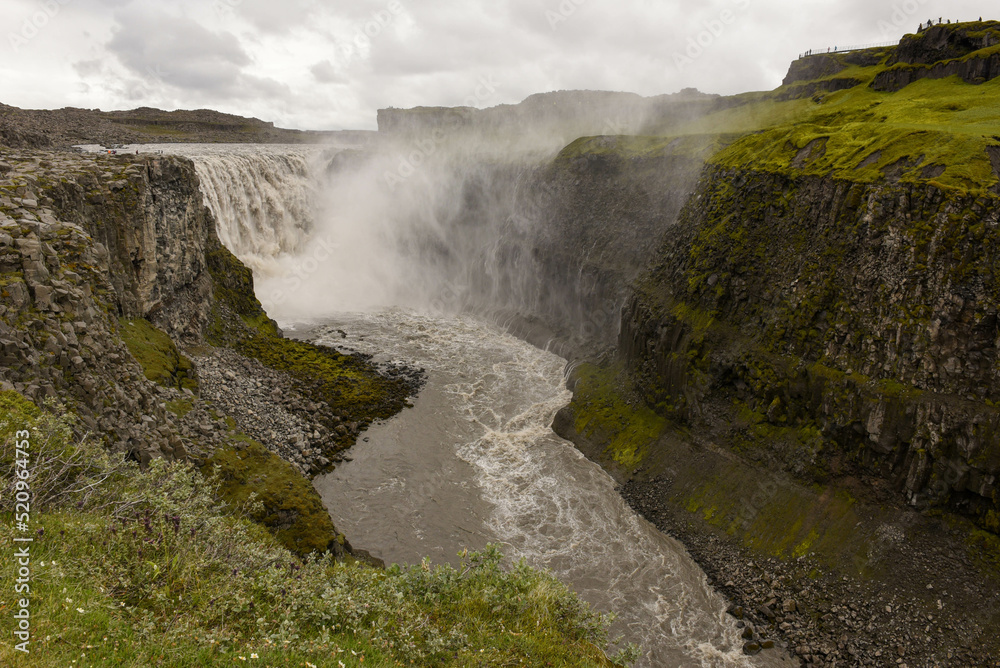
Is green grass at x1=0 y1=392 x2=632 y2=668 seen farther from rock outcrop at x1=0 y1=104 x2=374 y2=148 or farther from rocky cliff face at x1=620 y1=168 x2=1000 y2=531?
rock outcrop at x1=0 y1=104 x2=374 y2=148

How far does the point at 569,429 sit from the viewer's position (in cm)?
3234

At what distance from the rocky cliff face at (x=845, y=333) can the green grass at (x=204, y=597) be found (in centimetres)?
1496

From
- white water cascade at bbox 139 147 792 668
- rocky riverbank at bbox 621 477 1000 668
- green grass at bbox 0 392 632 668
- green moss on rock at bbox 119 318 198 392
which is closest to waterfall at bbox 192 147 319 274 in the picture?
white water cascade at bbox 139 147 792 668

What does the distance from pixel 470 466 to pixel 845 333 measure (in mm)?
18760

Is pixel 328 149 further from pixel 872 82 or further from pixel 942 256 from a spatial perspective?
pixel 942 256

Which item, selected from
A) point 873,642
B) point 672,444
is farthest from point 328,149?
point 873,642

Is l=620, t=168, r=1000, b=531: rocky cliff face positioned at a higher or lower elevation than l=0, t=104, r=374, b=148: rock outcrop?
lower

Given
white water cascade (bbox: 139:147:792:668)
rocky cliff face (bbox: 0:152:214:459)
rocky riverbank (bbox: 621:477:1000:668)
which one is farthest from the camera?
white water cascade (bbox: 139:147:792:668)

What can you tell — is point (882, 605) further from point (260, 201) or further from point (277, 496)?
point (260, 201)

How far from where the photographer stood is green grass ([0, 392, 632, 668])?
6.75 metres

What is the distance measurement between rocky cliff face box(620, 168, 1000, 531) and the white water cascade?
6.98 meters

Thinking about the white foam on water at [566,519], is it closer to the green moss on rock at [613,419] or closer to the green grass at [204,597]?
the green moss on rock at [613,419]

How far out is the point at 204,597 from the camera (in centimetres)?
821

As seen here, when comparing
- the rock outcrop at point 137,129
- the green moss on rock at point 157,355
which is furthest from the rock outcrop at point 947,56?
the rock outcrop at point 137,129
